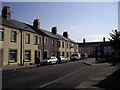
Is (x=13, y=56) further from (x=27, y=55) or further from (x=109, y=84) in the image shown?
(x=109, y=84)

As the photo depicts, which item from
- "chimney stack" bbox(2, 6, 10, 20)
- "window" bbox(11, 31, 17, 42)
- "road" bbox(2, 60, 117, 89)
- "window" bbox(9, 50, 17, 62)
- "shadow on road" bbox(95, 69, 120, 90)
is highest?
"chimney stack" bbox(2, 6, 10, 20)

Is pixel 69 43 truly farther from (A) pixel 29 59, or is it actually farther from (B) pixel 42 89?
(B) pixel 42 89

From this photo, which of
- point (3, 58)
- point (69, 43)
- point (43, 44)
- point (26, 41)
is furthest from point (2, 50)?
point (69, 43)

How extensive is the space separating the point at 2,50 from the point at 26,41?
→ 8036mm

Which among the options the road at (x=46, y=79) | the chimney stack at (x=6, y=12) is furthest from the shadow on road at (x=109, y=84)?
the chimney stack at (x=6, y=12)

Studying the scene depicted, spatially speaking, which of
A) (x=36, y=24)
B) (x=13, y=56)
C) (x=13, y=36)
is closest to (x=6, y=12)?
(x=13, y=36)

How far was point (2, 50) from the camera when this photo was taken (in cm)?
3066

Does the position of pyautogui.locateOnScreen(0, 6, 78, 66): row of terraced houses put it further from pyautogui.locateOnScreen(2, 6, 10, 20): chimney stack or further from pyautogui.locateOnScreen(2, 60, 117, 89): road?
pyautogui.locateOnScreen(2, 60, 117, 89): road

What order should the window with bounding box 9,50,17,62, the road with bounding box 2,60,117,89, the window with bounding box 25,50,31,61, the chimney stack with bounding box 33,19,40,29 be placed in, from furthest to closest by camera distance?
the chimney stack with bounding box 33,19,40,29, the window with bounding box 25,50,31,61, the window with bounding box 9,50,17,62, the road with bounding box 2,60,117,89

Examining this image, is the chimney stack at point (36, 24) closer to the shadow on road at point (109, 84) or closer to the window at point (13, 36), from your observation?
the window at point (13, 36)

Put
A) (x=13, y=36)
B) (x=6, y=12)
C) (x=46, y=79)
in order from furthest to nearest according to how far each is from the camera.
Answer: (x=6, y=12)
(x=13, y=36)
(x=46, y=79)

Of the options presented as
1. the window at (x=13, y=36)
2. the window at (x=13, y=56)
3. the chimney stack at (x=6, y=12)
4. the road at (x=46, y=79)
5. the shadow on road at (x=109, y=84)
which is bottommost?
the shadow on road at (x=109, y=84)

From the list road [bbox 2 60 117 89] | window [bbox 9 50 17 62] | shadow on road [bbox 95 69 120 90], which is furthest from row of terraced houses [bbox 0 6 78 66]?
shadow on road [bbox 95 69 120 90]

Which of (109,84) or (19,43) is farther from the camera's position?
(19,43)
